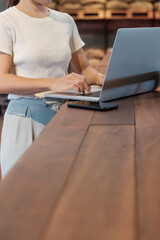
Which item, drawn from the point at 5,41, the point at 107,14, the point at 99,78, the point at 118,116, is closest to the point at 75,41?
the point at 99,78

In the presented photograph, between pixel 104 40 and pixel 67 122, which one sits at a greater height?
pixel 67 122

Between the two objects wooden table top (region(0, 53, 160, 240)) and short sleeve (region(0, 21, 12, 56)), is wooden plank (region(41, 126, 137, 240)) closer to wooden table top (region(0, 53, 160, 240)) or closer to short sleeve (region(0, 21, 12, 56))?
wooden table top (region(0, 53, 160, 240))

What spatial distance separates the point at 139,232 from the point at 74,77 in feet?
2.39

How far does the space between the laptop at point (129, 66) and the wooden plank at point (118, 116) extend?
0.07 metres

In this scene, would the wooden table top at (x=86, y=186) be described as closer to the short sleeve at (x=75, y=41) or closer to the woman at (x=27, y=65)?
the woman at (x=27, y=65)

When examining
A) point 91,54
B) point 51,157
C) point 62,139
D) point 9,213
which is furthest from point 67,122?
point 91,54

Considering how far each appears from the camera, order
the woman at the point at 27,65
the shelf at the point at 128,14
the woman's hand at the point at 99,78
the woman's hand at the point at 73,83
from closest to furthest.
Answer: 1. the woman's hand at the point at 73,83
2. the woman at the point at 27,65
3. the woman's hand at the point at 99,78
4. the shelf at the point at 128,14

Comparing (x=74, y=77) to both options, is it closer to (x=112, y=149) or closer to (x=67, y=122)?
(x=67, y=122)

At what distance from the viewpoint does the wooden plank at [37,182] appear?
488 millimetres

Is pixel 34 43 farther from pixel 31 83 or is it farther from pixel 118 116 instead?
pixel 118 116

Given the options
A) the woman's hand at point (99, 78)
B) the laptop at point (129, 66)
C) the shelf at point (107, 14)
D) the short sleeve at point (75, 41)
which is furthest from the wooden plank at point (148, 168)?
the shelf at point (107, 14)

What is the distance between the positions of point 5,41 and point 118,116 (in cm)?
55

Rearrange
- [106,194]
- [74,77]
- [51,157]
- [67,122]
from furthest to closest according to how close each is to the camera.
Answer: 1. [74,77]
2. [67,122]
3. [51,157]
4. [106,194]

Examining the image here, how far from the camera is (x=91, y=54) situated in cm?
475
